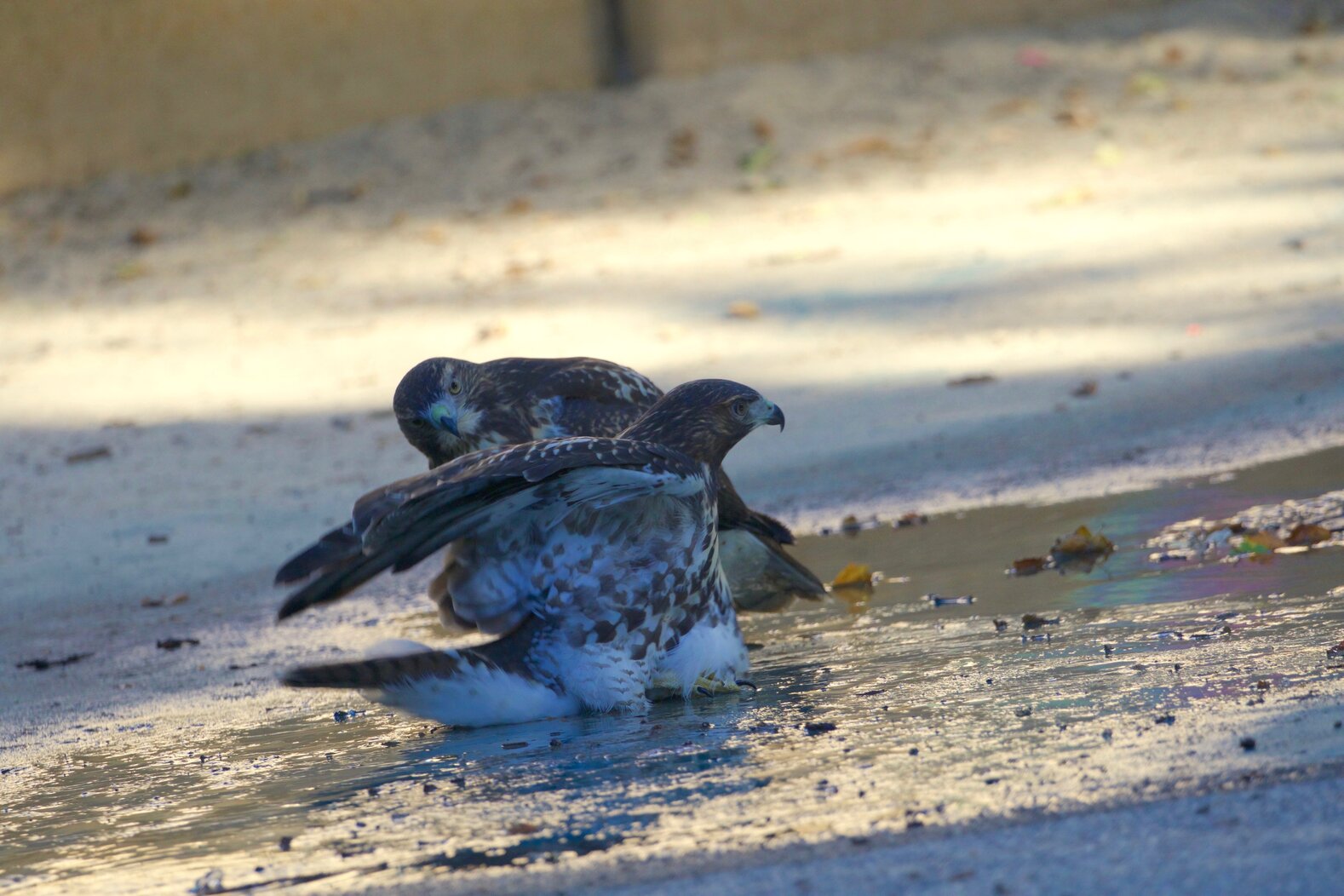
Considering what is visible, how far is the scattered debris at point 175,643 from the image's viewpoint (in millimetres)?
5969

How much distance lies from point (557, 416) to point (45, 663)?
1.89m

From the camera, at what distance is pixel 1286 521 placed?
5.62 meters

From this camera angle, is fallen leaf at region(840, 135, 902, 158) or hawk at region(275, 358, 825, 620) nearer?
hawk at region(275, 358, 825, 620)

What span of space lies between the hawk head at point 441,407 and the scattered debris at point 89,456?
139 inches

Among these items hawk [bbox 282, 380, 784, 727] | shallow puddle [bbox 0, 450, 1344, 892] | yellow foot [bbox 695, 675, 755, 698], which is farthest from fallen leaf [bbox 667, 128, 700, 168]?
yellow foot [bbox 695, 675, 755, 698]

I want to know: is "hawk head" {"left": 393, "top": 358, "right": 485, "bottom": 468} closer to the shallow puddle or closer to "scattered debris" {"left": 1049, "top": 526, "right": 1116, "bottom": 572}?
the shallow puddle

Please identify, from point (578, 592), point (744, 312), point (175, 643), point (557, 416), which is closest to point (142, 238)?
point (744, 312)

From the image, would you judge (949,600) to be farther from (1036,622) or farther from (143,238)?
(143,238)

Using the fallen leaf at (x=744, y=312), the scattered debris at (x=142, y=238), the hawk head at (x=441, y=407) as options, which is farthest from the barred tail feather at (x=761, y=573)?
the scattered debris at (x=142, y=238)

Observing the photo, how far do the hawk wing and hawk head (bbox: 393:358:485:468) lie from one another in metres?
1.06

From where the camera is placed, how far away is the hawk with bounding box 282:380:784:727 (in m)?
4.44

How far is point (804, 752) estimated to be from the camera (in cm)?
391

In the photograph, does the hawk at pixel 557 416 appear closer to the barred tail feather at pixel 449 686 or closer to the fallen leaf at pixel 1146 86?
the barred tail feather at pixel 449 686

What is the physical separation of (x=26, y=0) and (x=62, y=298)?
325 centimetres
